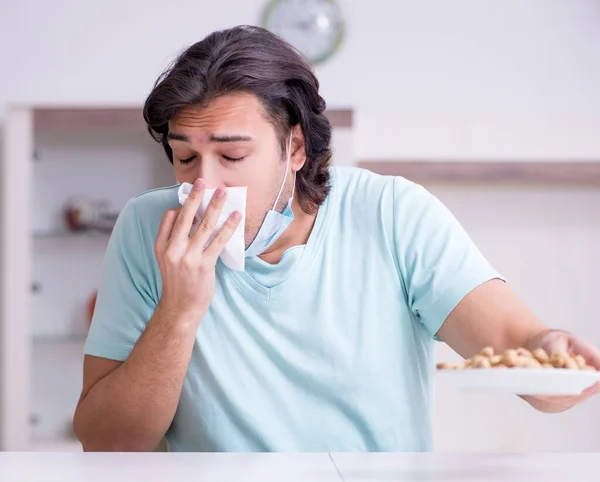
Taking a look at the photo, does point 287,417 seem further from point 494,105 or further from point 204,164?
point 494,105

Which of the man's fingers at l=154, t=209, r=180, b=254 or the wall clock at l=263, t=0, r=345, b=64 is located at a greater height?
the wall clock at l=263, t=0, r=345, b=64

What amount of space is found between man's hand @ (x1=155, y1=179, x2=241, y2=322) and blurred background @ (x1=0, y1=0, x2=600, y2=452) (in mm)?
1594

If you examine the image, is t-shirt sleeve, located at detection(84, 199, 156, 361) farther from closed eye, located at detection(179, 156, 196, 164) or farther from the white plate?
the white plate

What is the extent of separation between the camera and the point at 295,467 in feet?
3.21

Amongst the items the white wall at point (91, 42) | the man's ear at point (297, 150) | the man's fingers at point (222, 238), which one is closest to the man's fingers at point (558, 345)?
the man's fingers at point (222, 238)

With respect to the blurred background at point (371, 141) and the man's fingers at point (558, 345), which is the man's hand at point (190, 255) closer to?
the man's fingers at point (558, 345)

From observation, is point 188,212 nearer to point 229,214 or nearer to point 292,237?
point 229,214

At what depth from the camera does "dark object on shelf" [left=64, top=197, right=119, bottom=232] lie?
319 centimetres

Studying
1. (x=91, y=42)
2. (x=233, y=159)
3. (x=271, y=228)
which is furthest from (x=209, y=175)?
(x=91, y=42)

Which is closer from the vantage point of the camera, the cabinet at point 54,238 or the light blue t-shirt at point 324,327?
the light blue t-shirt at point 324,327

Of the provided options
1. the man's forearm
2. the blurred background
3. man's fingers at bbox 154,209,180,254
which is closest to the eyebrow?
man's fingers at bbox 154,209,180,254

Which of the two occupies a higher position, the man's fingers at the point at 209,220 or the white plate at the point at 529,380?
the man's fingers at the point at 209,220

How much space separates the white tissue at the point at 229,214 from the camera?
1.37m

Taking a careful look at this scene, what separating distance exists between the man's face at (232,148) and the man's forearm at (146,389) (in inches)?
9.0
